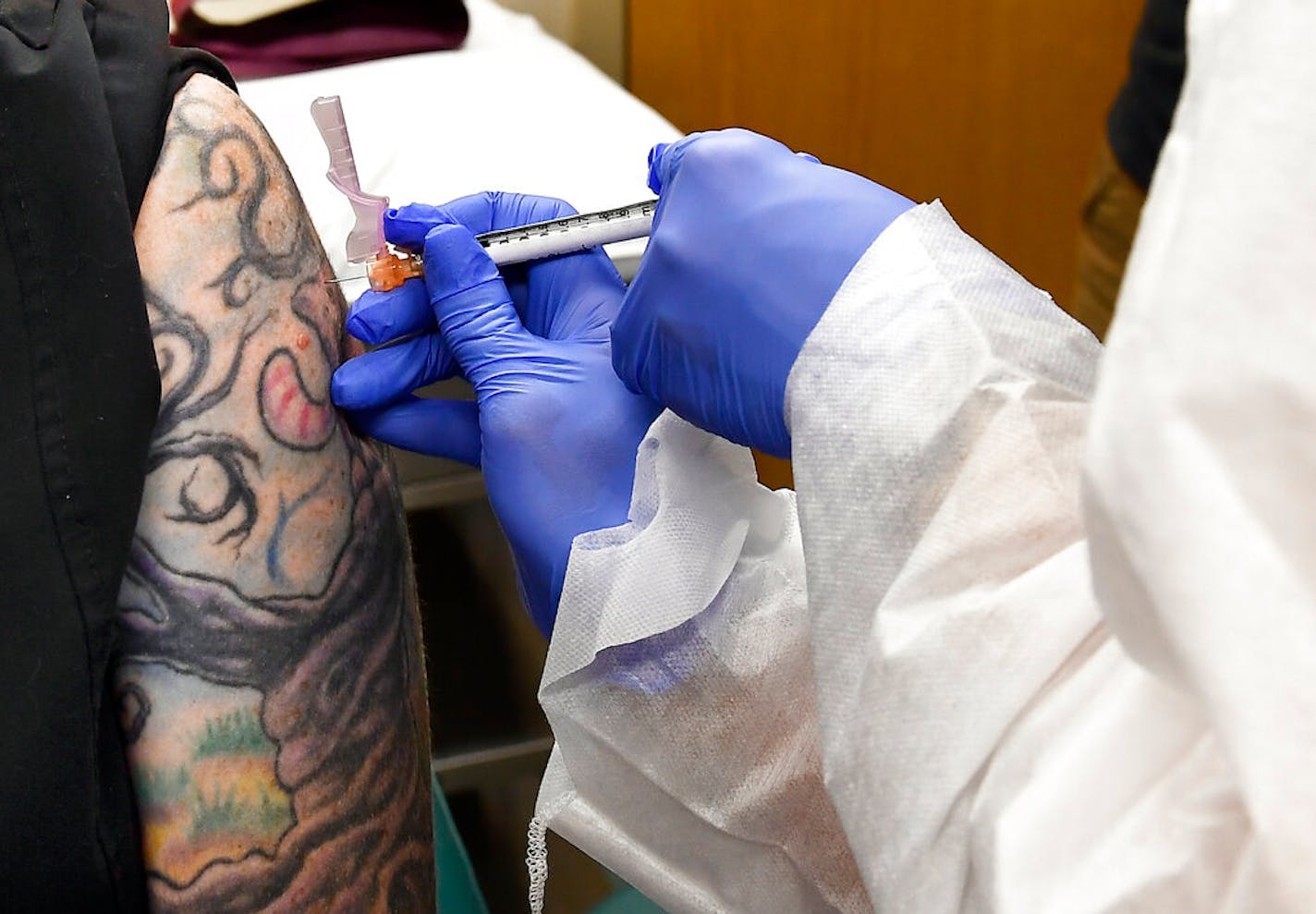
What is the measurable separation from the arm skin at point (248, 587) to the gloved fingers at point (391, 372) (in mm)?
18

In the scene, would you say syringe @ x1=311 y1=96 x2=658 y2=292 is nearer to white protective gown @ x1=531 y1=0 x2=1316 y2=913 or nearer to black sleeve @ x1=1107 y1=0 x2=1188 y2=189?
white protective gown @ x1=531 y1=0 x2=1316 y2=913

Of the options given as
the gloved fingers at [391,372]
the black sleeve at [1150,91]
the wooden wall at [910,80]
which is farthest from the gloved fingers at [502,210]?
the wooden wall at [910,80]

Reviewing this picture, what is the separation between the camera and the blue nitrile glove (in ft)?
2.40

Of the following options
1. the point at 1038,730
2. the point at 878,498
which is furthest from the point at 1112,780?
the point at 878,498

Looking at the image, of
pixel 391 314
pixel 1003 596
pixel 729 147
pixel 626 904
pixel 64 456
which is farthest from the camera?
pixel 626 904

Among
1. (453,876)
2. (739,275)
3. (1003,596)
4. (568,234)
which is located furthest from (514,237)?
(453,876)

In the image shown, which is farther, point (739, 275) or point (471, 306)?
point (471, 306)

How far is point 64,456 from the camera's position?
709 mm

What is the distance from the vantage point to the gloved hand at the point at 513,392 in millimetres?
865

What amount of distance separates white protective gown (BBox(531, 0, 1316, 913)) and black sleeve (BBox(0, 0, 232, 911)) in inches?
11.1

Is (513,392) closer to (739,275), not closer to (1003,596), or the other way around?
(739,275)

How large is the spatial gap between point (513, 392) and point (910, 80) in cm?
165

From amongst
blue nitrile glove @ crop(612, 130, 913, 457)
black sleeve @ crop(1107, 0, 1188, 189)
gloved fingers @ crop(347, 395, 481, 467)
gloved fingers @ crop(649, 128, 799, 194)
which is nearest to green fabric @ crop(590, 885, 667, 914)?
gloved fingers @ crop(347, 395, 481, 467)

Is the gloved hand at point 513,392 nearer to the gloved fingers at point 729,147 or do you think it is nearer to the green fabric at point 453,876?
the gloved fingers at point 729,147
